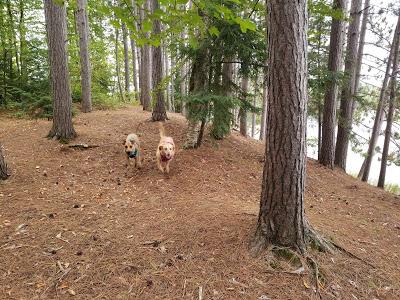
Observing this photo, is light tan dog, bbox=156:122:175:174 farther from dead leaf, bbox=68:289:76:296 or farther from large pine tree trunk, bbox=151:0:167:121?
large pine tree trunk, bbox=151:0:167:121

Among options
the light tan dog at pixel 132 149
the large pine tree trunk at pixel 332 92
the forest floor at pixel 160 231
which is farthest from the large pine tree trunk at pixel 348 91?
the light tan dog at pixel 132 149

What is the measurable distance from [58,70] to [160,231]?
6341 mm

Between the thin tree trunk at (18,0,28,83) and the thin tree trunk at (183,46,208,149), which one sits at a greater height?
the thin tree trunk at (18,0,28,83)

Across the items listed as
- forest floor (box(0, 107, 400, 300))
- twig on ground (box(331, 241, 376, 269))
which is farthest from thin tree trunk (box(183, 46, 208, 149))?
twig on ground (box(331, 241, 376, 269))

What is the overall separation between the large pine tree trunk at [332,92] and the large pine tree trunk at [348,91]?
0.91 m

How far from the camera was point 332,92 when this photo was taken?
986 cm

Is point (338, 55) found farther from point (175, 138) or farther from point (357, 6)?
point (175, 138)

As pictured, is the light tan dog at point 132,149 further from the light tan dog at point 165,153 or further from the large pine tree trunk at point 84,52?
the large pine tree trunk at point 84,52

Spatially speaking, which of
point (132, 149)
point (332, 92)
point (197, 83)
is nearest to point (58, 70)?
point (132, 149)

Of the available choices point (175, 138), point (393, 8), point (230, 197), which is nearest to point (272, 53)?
point (230, 197)

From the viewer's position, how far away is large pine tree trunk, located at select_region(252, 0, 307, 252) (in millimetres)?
3248

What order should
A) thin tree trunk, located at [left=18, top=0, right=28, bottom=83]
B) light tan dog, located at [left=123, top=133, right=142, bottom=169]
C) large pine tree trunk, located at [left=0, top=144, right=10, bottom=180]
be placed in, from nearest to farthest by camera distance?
large pine tree trunk, located at [left=0, top=144, right=10, bottom=180] → light tan dog, located at [left=123, top=133, right=142, bottom=169] → thin tree trunk, located at [left=18, top=0, right=28, bottom=83]

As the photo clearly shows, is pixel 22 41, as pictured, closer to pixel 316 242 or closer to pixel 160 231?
pixel 160 231

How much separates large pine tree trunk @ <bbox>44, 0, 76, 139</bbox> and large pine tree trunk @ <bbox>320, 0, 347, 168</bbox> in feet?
26.1
